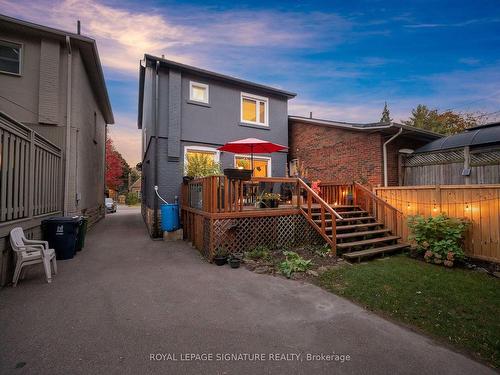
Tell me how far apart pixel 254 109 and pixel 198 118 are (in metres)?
2.95

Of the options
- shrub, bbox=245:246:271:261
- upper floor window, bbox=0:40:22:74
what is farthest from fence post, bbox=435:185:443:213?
upper floor window, bbox=0:40:22:74

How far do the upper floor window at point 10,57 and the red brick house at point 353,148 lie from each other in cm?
1100

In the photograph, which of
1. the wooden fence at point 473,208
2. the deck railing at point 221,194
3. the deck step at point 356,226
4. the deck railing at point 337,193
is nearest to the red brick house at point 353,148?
the deck railing at point 337,193

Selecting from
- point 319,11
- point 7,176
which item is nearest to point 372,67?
point 319,11

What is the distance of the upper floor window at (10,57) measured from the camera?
7.99 metres

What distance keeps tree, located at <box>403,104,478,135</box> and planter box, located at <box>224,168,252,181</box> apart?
29.5m

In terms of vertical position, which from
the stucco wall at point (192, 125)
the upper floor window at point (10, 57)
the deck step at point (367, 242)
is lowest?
the deck step at point (367, 242)

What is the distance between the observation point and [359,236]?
23.1ft

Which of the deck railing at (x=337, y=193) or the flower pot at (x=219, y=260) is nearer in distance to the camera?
the flower pot at (x=219, y=260)

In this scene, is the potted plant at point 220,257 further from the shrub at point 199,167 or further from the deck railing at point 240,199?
the shrub at point 199,167

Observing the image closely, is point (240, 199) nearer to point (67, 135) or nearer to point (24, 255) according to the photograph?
point (24, 255)

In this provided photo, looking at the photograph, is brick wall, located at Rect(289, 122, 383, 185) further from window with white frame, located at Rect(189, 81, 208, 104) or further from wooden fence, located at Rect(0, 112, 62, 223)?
wooden fence, located at Rect(0, 112, 62, 223)

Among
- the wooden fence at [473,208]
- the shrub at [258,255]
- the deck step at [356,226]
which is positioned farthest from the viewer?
the deck step at [356,226]

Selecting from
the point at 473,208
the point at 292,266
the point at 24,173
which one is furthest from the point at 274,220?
the point at 24,173
